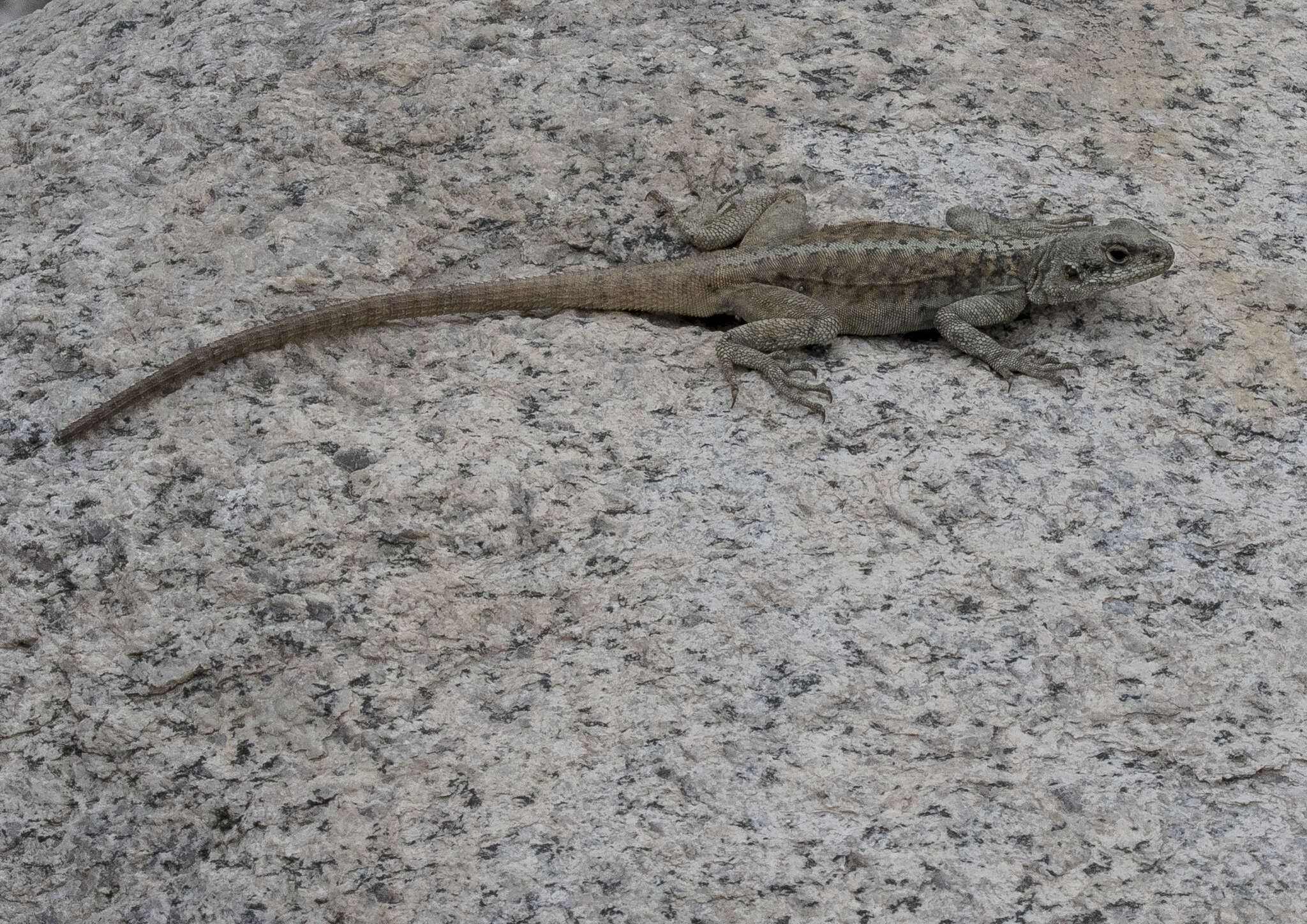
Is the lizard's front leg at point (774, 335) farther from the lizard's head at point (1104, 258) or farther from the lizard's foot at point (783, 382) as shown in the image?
the lizard's head at point (1104, 258)

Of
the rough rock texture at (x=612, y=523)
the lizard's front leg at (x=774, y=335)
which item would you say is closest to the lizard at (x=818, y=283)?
the lizard's front leg at (x=774, y=335)

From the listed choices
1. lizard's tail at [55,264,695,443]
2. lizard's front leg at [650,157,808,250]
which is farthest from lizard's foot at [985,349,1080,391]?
lizard's tail at [55,264,695,443]

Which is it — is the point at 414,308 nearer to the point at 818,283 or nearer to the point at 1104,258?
the point at 818,283

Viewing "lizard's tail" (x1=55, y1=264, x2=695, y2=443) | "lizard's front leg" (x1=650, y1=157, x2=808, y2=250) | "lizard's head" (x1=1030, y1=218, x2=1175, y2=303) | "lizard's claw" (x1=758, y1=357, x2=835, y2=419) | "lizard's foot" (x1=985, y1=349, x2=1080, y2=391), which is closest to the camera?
"lizard's tail" (x1=55, y1=264, x2=695, y2=443)

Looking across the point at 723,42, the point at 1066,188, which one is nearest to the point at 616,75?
the point at 723,42

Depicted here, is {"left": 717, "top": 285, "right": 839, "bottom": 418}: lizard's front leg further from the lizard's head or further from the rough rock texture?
the lizard's head

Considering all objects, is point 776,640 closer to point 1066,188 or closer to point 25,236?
point 1066,188
